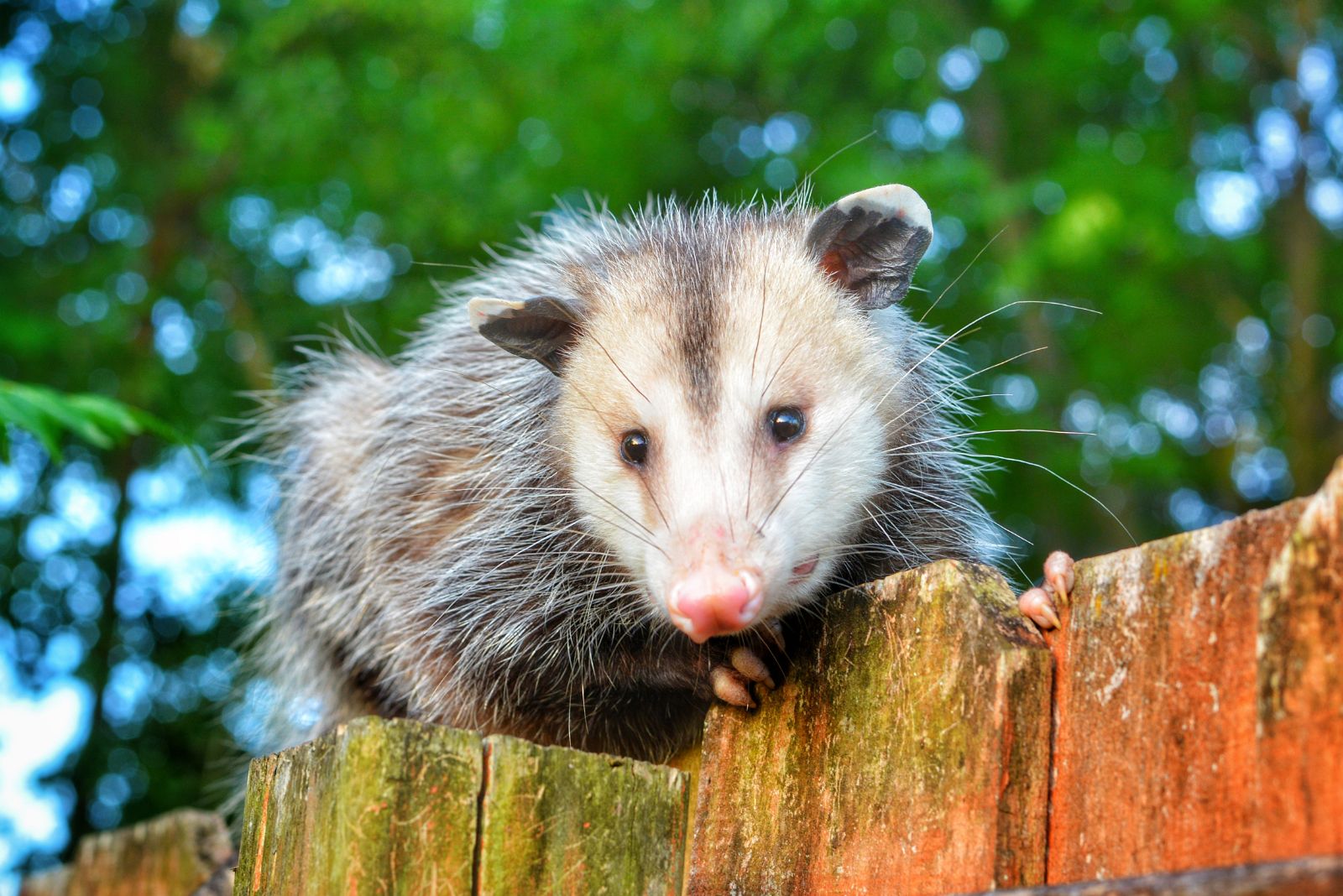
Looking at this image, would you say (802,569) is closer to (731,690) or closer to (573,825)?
(731,690)

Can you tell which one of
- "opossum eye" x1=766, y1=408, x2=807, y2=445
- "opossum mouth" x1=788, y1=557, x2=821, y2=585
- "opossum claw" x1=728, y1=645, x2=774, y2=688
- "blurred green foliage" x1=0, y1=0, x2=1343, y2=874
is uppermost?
"blurred green foliage" x1=0, y1=0, x2=1343, y2=874

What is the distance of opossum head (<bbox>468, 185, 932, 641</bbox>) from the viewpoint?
190 cm

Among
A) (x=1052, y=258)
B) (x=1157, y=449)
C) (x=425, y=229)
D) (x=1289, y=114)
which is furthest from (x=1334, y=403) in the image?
(x=425, y=229)

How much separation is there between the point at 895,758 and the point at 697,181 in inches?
232

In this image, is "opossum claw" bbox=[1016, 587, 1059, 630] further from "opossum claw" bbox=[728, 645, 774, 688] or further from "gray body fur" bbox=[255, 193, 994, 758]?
"gray body fur" bbox=[255, 193, 994, 758]

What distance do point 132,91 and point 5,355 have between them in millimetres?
1760

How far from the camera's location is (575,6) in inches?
229

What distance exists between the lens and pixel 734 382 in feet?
6.80

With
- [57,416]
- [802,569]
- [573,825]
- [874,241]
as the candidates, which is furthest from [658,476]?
[57,416]

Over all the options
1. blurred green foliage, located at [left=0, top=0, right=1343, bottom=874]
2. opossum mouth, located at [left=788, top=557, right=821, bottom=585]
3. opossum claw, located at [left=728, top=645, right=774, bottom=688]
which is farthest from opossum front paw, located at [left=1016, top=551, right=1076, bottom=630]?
blurred green foliage, located at [left=0, top=0, right=1343, bottom=874]

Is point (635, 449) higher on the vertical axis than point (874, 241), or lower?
lower

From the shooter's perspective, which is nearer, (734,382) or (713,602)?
(713,602)

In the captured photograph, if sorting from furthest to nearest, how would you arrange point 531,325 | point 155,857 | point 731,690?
point 155,857 → point 531,325 → point 731,690

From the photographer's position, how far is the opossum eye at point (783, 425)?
2.06 m
